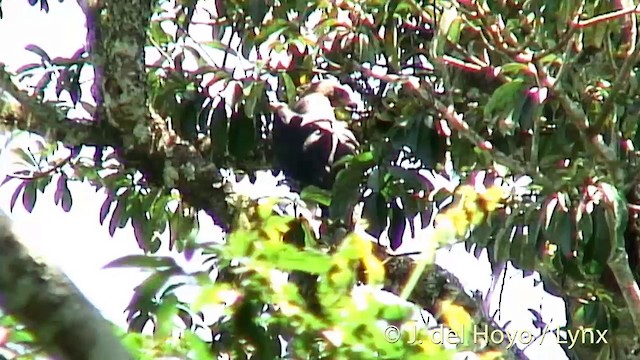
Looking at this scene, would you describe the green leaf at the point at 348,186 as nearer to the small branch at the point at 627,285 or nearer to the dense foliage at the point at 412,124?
the dense foliage at the point at 412,124

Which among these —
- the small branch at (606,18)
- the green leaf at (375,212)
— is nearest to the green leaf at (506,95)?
the small branch at (606,18)

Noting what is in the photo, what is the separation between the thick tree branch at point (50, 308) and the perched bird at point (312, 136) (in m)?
1.82

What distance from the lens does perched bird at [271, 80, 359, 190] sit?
2.47 meters

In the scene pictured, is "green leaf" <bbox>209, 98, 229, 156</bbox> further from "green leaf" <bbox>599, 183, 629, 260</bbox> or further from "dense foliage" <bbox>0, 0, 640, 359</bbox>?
"green leaf" <bbox>599, 183, 629, 260</bbox>

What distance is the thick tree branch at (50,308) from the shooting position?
1.96 ft

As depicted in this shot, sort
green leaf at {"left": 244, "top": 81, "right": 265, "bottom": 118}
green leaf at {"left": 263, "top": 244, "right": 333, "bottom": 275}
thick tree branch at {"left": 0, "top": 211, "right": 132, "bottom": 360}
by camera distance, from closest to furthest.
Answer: thick tree branch at {"left": 0, "top": 211, "right": 132, "bottom": 360}
green leaf at {"left": 263, "top": 244, "right": 333, "bottom": 275}
green leaf at {"left": 244, "top": 81, "right": 265, "bottom": 118}

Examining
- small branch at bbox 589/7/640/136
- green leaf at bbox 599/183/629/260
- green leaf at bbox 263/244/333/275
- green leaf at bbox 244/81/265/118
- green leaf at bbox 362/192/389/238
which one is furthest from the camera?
green leaf at bbox 244/81/265/118

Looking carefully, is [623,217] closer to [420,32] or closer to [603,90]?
[603,90]

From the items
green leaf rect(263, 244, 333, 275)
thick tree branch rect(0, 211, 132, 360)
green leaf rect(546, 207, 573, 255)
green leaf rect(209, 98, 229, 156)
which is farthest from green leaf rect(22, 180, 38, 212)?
thick tree branch rect(0, 211, 132, 360)

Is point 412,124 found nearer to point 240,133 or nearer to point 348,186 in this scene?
point 348,186

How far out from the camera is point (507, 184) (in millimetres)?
2297

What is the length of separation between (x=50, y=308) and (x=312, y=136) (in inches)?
75.6

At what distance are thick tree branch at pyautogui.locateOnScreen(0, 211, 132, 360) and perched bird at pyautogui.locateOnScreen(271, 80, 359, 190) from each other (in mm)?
1819

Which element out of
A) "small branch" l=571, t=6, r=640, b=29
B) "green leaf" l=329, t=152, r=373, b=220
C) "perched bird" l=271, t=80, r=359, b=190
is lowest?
"green leaf" l=329, t=152, r=373, b=220
